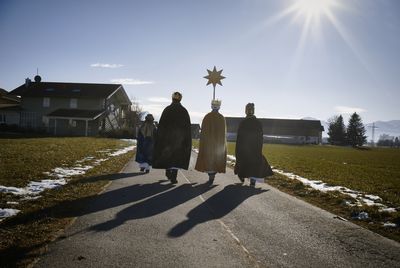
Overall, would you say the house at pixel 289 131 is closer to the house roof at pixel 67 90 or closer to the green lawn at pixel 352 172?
the house roof at pixel 67 90

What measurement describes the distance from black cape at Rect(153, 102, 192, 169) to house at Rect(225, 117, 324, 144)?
86867 mm

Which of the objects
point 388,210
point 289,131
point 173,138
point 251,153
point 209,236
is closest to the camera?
point 209,236

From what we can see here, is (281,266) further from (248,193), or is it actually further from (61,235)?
(248,193)

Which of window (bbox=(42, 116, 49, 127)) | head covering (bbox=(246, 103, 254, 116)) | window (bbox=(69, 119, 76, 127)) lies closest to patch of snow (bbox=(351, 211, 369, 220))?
head covering (bbox=(246, 103, 254, 116))

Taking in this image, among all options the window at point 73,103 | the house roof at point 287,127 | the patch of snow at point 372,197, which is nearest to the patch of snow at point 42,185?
the patch of snow at point 372,197

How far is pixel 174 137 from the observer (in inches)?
439

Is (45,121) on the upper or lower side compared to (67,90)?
lower

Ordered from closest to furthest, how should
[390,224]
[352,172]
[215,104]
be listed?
[390,224] → [215,104] → [352,172]

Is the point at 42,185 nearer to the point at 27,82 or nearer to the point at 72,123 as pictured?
the point at 72,123

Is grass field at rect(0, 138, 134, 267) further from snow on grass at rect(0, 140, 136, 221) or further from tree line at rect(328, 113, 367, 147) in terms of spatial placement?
tree line at rect(328, 113, 367, 147)

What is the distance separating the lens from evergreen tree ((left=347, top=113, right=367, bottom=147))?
10088 cm

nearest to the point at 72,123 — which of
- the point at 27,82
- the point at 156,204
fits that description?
the point at 27,82

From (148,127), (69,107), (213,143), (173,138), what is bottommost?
(213,143)

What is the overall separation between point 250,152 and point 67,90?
48.1 m
